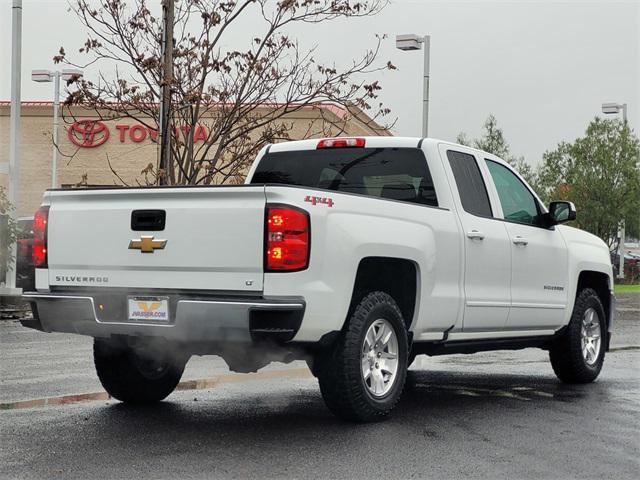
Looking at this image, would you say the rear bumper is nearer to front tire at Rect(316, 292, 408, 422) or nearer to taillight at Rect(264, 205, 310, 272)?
taillight at Rect(264, 205, 310, 272)

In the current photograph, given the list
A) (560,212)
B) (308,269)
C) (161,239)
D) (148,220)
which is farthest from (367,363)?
(560,212)

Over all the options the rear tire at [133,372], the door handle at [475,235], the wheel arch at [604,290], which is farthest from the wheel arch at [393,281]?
A: the wheel arch at [604,290]

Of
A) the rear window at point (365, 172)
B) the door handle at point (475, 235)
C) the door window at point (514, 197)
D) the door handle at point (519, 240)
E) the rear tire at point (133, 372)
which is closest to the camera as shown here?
the rear tire at point (133, 372)

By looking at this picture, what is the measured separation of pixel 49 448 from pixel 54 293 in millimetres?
1233

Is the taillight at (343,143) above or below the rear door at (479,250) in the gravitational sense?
above

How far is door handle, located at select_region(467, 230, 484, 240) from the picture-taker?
833cm

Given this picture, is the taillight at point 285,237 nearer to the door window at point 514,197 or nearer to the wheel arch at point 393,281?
the wheel arch at point 393,281

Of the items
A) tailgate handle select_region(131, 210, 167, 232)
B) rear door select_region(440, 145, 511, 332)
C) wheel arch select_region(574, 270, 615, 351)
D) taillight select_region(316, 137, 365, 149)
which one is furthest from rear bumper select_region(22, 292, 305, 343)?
wheel arch select_region(574, 270, 615, 351)

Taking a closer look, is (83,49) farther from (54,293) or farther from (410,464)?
(410,464)

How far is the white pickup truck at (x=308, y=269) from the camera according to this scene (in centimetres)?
658

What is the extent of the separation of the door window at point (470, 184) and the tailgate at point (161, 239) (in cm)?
246

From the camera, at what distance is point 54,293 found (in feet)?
23.9

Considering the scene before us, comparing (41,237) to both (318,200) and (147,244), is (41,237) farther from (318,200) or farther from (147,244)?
(318,200)

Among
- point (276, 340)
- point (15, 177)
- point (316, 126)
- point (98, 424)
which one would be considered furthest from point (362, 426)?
point (316, 126)
